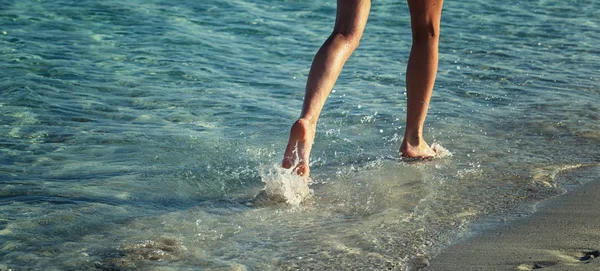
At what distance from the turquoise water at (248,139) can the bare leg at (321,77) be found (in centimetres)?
16

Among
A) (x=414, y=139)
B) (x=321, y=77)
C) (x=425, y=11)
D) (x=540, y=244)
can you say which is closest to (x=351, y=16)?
(x=321, y=77)

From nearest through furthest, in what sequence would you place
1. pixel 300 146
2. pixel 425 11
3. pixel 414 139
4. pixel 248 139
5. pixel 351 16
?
pixel 300 146, pixel 351 16, pixel 425 11, pixel 414 139, pixel 248 139

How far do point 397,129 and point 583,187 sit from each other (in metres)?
1.52

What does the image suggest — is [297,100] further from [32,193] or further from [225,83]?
[32,193]

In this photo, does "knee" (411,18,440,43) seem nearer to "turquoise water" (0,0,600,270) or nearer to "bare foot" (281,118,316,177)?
"turquoise water" (0,0,600,270)

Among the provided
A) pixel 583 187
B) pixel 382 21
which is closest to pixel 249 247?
pixel 583 187

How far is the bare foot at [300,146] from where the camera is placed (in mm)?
3451

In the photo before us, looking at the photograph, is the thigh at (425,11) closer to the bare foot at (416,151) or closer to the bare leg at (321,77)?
the bare leg at (321,77)

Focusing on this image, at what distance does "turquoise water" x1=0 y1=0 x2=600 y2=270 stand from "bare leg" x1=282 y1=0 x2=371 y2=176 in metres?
0.16

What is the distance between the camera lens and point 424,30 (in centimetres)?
402

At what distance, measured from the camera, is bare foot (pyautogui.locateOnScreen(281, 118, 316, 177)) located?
3451 mm

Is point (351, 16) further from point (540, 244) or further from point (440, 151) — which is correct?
point (540, 244)

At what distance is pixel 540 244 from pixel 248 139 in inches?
86.0

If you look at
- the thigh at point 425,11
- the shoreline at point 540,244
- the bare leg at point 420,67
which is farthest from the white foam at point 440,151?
the shoreline at point 540,244
